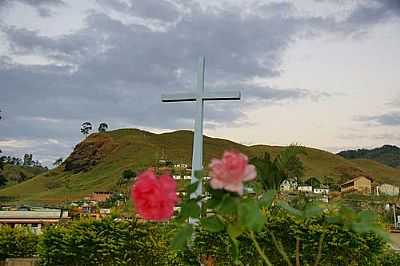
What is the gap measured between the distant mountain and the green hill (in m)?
0.54

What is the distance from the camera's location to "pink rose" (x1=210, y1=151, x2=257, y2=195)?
0.80 m

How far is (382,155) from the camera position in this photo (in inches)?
1580

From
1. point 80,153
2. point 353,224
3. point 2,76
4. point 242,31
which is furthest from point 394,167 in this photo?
point 353,224

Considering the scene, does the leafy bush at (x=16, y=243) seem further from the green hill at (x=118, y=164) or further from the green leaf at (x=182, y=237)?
the green hill at (x=118, y=164)

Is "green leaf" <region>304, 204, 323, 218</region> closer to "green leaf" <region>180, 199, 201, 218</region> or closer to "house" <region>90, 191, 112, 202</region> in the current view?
"green leaf" <region>180, 199, 201, 218</region>

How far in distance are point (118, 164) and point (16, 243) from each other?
29559 millimetres

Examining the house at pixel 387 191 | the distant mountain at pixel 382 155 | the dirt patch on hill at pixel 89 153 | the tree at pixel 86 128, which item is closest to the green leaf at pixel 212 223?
the house at pixel 387 191

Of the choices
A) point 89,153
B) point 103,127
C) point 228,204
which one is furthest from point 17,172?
point 228,204

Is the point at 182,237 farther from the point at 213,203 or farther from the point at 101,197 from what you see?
the point at 101,197

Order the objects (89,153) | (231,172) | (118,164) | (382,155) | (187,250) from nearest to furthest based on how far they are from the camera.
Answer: (231,172), (187,250), (118,164), (382,155), (89,153)

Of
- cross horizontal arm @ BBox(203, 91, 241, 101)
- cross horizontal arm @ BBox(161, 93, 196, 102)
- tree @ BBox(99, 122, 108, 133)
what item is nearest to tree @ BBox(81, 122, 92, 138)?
tree @ BBox(99, 122, 108, 133)

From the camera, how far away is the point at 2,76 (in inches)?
497

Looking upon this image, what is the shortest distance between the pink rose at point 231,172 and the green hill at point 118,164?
26808 millimetres

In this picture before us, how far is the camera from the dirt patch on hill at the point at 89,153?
41.0 meters
